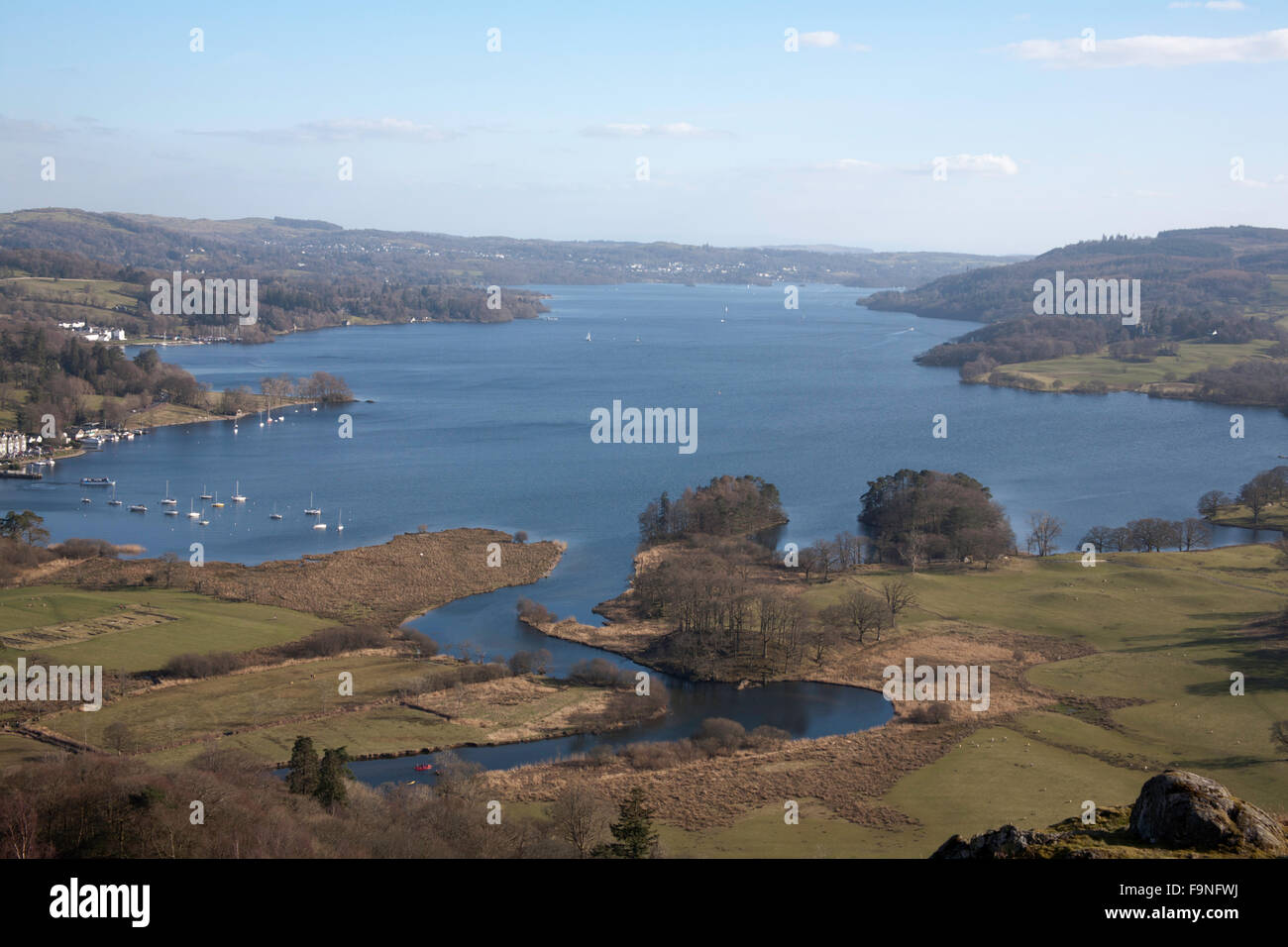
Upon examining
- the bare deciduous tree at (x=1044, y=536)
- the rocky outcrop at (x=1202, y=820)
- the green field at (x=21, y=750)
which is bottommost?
the green field at (x=21, y=750)

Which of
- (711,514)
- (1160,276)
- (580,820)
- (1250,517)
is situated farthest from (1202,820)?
(1160,276)

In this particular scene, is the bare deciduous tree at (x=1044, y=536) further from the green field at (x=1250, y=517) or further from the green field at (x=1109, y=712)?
the green field at (x=1250, y=517)

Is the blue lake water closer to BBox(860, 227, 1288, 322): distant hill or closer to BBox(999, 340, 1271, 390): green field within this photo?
BBox(999, 340, 1271, 390): green field

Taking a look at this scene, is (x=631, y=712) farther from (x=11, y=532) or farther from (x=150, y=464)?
(x=150, y=464)

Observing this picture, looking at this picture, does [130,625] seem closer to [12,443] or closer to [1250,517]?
[12,443]

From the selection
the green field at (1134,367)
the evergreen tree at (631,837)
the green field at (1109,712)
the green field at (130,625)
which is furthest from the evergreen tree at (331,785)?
the green field at (1134,367)

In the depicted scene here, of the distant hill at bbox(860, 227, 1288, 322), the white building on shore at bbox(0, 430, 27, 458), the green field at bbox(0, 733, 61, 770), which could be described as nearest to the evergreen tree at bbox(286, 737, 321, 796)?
the green field at bbox(0, 733, 61, 770)
